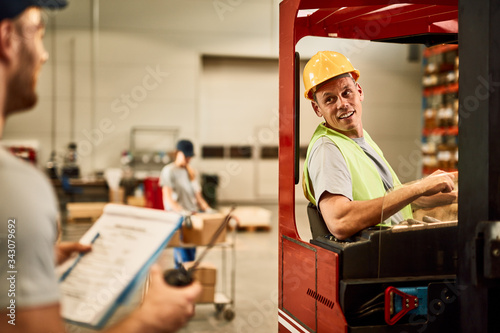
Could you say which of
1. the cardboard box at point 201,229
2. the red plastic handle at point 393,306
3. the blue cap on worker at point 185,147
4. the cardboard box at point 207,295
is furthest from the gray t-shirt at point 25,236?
the blue cap on worker at point 185,147

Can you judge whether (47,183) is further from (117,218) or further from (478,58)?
(478,58)

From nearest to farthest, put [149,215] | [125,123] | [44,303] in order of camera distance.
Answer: [44,303] < [149,215] < [125,123]

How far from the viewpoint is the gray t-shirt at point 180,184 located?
5.92 metres

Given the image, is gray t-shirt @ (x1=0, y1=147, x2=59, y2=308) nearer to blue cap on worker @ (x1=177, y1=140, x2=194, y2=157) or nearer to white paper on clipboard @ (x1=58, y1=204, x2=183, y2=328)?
white paper on clipboard @ (x1=58, y1=204, x2=183, y2=328)

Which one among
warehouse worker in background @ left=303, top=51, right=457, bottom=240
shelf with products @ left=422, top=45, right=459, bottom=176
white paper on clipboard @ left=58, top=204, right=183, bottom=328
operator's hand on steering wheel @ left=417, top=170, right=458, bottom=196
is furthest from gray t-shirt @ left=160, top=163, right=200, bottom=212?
shelf with products @ left=422, top=45, right=459, bottom=176

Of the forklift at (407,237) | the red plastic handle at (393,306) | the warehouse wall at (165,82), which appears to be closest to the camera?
the forklift at (407,237)

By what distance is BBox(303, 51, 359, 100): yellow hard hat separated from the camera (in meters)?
2.53

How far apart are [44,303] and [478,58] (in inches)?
59.9

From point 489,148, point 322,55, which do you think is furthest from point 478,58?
point 322,55

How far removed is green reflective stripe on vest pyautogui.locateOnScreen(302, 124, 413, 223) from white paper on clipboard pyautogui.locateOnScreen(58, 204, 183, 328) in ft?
4.13

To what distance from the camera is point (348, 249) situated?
6.82ft

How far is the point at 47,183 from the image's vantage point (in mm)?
1046

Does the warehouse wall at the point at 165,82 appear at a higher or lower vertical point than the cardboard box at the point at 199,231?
higher

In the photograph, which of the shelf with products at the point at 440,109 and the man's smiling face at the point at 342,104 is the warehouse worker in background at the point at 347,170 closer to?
the man's smiling face at the point at 342,104
